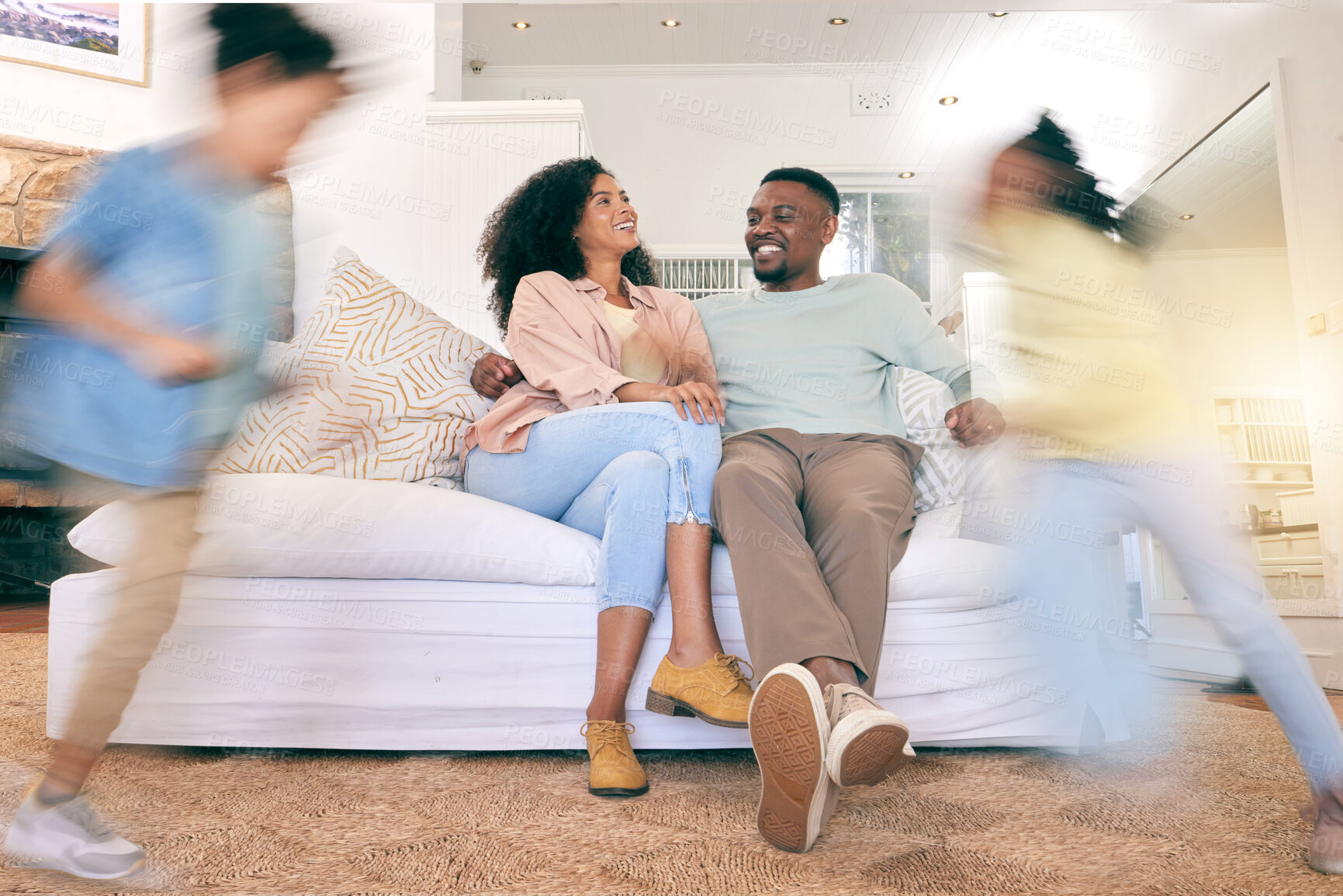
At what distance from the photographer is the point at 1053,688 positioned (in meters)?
1.40

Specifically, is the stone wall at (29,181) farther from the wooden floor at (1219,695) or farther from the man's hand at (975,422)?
the wooden floor at (1219,695)

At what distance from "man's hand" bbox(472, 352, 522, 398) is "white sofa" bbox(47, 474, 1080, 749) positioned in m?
0.43

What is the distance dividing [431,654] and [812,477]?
0.66 m

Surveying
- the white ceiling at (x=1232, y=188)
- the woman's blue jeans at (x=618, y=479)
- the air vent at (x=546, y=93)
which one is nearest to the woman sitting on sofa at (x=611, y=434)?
the woman's blue jeans at (x=618, y=479)

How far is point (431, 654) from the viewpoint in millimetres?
1364

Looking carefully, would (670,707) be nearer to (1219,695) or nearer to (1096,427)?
(1096,427)

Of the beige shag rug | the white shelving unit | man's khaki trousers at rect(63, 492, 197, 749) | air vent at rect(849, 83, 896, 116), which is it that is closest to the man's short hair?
the beige shag rug

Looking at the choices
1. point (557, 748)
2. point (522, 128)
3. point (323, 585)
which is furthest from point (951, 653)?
point (522, 128)

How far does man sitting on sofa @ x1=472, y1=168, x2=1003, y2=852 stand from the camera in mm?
943

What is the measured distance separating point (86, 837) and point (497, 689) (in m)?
0.58

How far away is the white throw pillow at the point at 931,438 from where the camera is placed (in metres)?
1.71

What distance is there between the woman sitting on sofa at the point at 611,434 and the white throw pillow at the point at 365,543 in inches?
4.6

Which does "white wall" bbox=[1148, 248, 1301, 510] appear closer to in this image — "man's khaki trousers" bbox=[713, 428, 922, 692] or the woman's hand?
"man's khaki trousers" bbox=[713, 428, 922, 692]

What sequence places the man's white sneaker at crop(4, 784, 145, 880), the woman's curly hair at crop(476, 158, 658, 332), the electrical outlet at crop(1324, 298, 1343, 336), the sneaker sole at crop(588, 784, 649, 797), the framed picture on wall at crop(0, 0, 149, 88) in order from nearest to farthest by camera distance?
1. the man's white sneaker at crop(4, 784, 145, 880)
2. the sneaker sole at crop(588, 784, 649, 797)
3. the woman's curly hair at crop(476, 158, 658, 332)
4. the electrical outlet at crop(1324, 298, 1343, 336)
5. the framed picture on wall at crop(0, 0, 149, 88)
